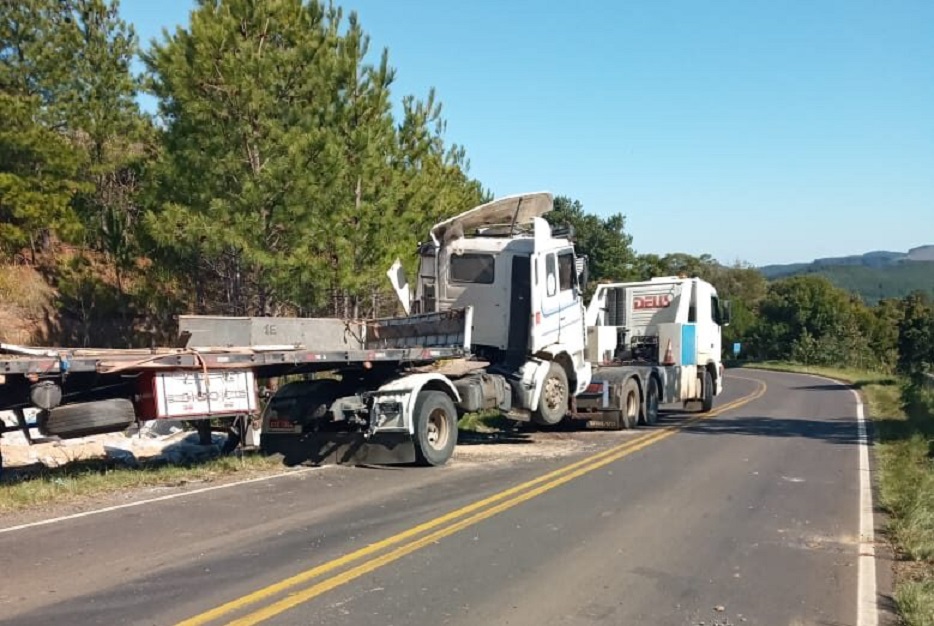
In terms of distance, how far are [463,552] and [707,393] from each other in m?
16.3

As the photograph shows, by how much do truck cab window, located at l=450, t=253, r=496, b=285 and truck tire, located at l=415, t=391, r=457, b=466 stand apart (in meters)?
3.01

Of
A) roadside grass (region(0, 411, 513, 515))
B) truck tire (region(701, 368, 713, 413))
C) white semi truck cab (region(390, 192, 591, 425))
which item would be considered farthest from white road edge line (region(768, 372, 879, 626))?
truck tire (region(701, 368, 713, 413))

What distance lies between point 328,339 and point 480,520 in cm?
591

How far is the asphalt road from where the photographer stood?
230 inches

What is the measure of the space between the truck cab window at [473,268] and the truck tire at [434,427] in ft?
9.89

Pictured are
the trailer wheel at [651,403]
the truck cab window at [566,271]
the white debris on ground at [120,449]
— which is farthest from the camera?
the trailer wheel at [651,403]

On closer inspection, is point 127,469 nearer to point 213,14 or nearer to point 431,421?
point 431,421

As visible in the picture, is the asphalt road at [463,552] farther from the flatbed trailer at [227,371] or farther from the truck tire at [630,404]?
the truck tire at [630,404]

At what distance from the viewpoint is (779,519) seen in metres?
9.02

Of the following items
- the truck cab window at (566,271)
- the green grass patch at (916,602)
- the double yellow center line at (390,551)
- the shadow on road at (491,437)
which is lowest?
the shadow on road at (491,437)

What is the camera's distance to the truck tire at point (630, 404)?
17406 millimetres

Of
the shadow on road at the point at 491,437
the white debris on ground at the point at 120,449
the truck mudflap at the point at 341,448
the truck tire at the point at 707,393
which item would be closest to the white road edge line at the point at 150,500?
the truck mudflap at the point at 341,448

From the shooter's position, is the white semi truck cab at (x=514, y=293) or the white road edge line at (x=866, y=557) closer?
the white road edge line at (x=866, y=557)

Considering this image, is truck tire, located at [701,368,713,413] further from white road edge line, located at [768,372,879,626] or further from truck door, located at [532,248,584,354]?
white road edge line, located at [768,372,879,626]
